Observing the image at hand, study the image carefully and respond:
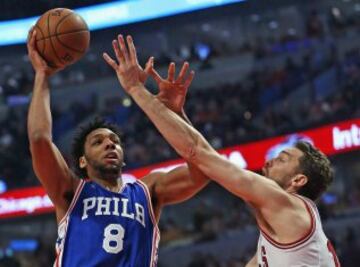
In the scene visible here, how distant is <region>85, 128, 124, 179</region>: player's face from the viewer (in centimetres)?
398

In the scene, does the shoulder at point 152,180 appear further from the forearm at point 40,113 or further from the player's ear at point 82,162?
the forearm at point 40,113

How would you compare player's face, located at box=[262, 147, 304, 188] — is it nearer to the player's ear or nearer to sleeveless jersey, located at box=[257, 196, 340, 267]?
sleeveless jersey, located at box=[257, 196, 340, 267]

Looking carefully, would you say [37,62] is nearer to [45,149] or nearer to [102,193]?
[45,149]

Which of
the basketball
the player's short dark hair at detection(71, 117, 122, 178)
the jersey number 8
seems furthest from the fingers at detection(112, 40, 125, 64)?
the jersey number 8

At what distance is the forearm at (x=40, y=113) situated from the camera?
3695mm

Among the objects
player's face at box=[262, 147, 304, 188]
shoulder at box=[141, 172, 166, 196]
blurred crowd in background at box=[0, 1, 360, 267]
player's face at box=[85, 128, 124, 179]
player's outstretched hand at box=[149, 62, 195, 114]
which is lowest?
blurred crowd in background at box=[0, 1, 360, 267]

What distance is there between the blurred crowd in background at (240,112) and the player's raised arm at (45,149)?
8497 mm

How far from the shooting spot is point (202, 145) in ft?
11.8

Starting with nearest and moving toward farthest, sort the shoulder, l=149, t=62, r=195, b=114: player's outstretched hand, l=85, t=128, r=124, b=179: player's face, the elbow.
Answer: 1. the elbow
2. l=149, t=62, r=195, b=114: player's outstretched hand
3. l=85, t=128, r=124, b=179: player's face
4. the shoulder

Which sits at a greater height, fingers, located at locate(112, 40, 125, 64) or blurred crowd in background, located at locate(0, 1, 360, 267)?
fingers, located at locate(112, 40, 125, 64)

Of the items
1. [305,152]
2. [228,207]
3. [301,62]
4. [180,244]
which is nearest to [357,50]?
[301,62]

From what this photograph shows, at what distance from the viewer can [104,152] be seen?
4008 mm

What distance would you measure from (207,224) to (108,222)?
10265mm

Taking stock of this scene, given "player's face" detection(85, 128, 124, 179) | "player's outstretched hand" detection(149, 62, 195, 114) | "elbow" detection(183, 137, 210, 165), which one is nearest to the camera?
"elbow" detection(183, 137, 210, 165)
